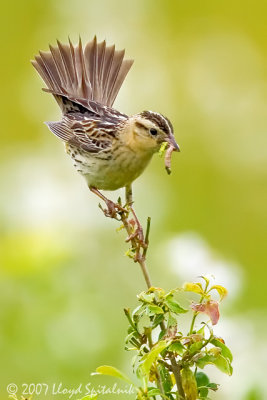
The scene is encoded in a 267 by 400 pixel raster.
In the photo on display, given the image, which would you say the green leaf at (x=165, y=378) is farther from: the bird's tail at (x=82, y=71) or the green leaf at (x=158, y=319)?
the bird's tail at (x=82, y=71)

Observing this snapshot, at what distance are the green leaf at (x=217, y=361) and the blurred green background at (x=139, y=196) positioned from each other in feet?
1.28

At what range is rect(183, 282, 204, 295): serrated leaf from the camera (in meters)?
1.74

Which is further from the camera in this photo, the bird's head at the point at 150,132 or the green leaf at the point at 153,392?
the bird's head at the point at 150,132

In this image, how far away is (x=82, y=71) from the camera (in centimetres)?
390

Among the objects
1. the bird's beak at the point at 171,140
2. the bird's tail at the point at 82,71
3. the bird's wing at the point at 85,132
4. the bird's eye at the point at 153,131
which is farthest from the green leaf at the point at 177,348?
the bird's tail at the point at 82,71

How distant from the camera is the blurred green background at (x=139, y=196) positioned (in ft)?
11.5

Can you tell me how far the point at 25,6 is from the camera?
762 centimetres

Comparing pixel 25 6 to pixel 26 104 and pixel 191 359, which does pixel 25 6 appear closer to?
pixel 26 104

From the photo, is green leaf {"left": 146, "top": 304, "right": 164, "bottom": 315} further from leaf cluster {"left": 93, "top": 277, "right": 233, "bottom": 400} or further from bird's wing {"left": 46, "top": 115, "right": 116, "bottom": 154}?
bird's wing {"left": 46, "top": 115, "right": 116, "bottom": 154}

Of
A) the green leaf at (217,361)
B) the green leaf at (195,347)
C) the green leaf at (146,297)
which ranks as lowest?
the green leaf at (217,361)

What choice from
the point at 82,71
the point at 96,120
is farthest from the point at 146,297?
the point at 82,71

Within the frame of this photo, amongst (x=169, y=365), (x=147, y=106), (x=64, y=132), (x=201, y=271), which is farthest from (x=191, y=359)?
(x=147, y=106)

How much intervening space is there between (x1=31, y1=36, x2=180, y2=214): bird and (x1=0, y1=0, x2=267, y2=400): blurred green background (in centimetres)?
32

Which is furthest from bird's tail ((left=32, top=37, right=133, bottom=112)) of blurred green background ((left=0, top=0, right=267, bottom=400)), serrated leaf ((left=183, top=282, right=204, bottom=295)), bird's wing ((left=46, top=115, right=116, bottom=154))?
serrated leaf ((left=183, top=282, right=204, bottom=295))
